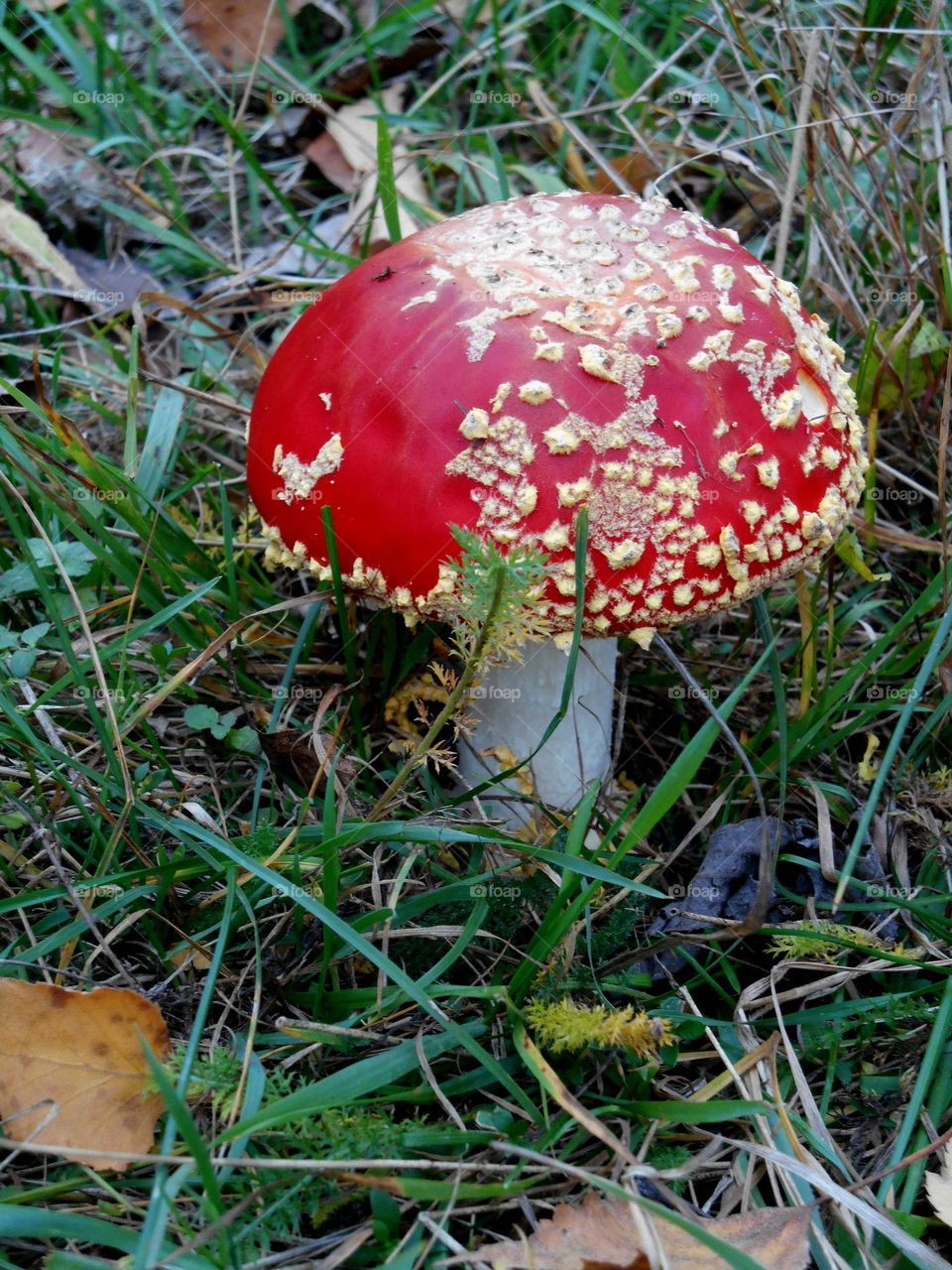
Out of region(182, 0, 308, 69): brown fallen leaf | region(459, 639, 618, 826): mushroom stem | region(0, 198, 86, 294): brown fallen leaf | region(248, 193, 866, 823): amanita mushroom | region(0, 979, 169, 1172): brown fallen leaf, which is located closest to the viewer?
region(0, 979, 169, 1172): brown fallen leaf

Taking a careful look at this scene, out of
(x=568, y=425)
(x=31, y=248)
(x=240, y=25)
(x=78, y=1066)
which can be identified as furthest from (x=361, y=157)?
(x=78, y=1066)

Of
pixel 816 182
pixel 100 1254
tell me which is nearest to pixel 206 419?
pixel 816 182

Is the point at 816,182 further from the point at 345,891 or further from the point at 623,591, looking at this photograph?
the point at 345,891

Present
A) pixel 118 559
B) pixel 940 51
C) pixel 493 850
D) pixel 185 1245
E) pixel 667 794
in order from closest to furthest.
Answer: pixel 185 1245
pixel 667 794
pixel 493 850
pixel 118 559
pixel 940 51

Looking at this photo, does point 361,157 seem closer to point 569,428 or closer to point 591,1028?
point 569,428

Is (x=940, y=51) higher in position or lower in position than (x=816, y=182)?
higher

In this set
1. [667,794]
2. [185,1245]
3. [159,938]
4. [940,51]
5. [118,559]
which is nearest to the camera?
[185,1245]

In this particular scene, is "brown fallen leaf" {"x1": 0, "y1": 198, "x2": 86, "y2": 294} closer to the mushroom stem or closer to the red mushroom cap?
the red mushroom cap

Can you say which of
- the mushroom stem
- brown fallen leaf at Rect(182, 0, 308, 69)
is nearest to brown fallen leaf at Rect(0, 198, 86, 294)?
brown fallen leaf at Rect(182, 0, 308, 69)
